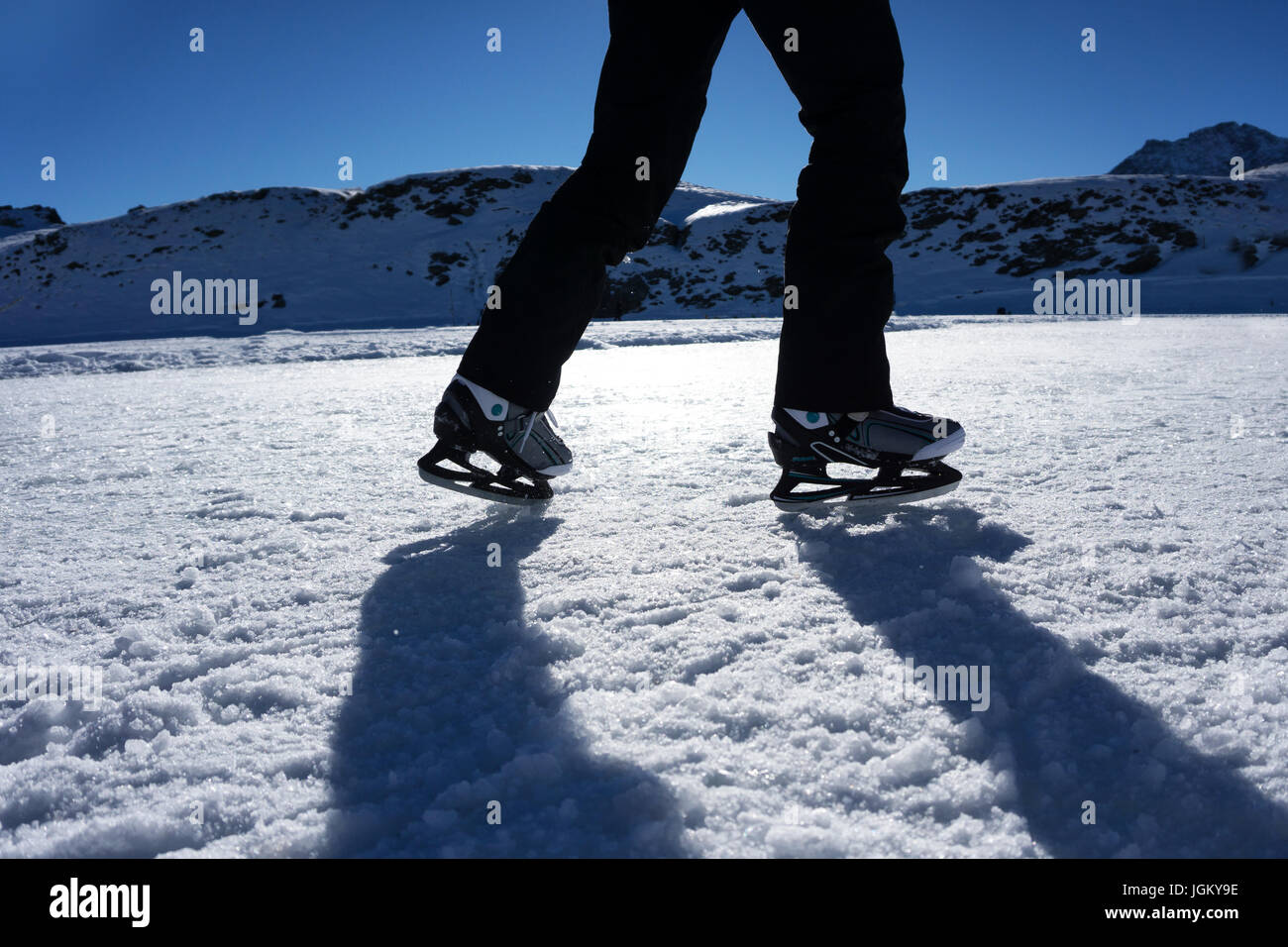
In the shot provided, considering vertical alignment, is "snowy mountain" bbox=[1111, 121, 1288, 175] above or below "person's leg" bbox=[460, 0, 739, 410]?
above

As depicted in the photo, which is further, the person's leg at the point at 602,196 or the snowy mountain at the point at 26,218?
the snowy mountain at the point at 26,218

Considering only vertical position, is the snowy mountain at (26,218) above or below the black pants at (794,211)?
above

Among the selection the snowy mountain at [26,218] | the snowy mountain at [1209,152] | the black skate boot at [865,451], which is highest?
the snowy mountain at [1209,152]

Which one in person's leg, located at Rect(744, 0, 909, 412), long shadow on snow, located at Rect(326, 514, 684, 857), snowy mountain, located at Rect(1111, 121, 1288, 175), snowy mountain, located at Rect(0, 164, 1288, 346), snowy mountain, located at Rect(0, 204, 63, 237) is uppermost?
snowy mountain, located at Rect(1111, 121, 1288, 175)

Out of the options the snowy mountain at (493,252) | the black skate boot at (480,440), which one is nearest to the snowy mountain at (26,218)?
the snowy mountain at (493,252)

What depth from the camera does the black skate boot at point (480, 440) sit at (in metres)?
1.35

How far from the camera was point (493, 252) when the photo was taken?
95.3 ft

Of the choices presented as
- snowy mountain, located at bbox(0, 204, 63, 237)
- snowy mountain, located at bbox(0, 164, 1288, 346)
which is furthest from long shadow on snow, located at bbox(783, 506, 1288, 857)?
snowy mountain, located at bbox(0, 204, 63, 237)

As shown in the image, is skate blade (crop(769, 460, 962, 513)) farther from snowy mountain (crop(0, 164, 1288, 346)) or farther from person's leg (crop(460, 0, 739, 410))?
snowy mountain (crop(0, 164, 1288, 346))

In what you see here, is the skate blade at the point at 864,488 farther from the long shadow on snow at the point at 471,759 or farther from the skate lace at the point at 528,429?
the long shadow on snow at the point at 471,759

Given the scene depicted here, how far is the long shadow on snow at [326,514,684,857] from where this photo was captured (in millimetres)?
516

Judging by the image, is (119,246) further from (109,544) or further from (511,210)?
(109,544)

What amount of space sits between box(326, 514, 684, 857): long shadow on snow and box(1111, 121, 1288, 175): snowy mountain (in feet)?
479

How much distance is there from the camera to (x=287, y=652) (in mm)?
815
